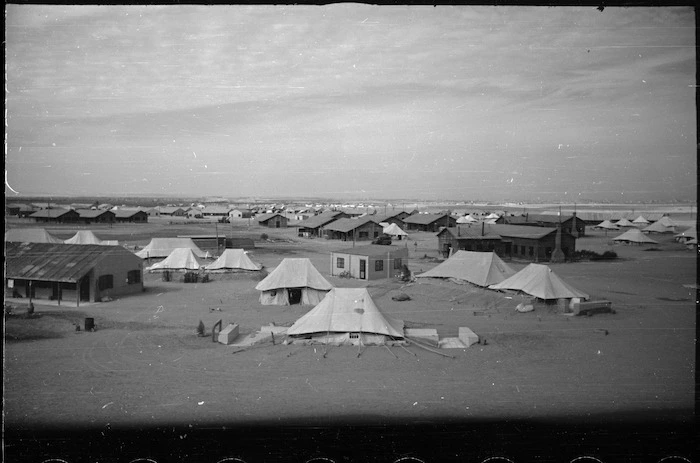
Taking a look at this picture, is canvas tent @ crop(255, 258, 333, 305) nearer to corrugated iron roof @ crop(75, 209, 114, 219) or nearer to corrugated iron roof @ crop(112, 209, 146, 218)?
corrugated iron roof @ crop(112, 209, 146, 218)

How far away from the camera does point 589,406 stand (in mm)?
3424

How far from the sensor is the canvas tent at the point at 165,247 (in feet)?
17.6

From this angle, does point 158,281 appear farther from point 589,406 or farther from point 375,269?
point 589,406

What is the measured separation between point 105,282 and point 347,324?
95.3 inches

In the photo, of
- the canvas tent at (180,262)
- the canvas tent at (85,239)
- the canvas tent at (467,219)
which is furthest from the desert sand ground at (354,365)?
the canvas tent at (467,219)

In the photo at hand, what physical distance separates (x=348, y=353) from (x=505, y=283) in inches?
87.7

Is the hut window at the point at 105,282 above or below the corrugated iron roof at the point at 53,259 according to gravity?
below

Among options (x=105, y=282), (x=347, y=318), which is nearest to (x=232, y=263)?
(x=105, y=282)

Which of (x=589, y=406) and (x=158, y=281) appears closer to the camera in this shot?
(x=589, y=406)

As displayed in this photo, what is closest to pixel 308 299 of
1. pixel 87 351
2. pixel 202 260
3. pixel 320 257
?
pixel 320 257

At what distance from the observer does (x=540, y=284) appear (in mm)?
4918

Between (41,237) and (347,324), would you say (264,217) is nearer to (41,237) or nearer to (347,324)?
(41,237)

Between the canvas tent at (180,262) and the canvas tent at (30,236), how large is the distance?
1037mm

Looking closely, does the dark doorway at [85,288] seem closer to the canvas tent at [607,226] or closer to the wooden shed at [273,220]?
the wooden shed at [273,220]
